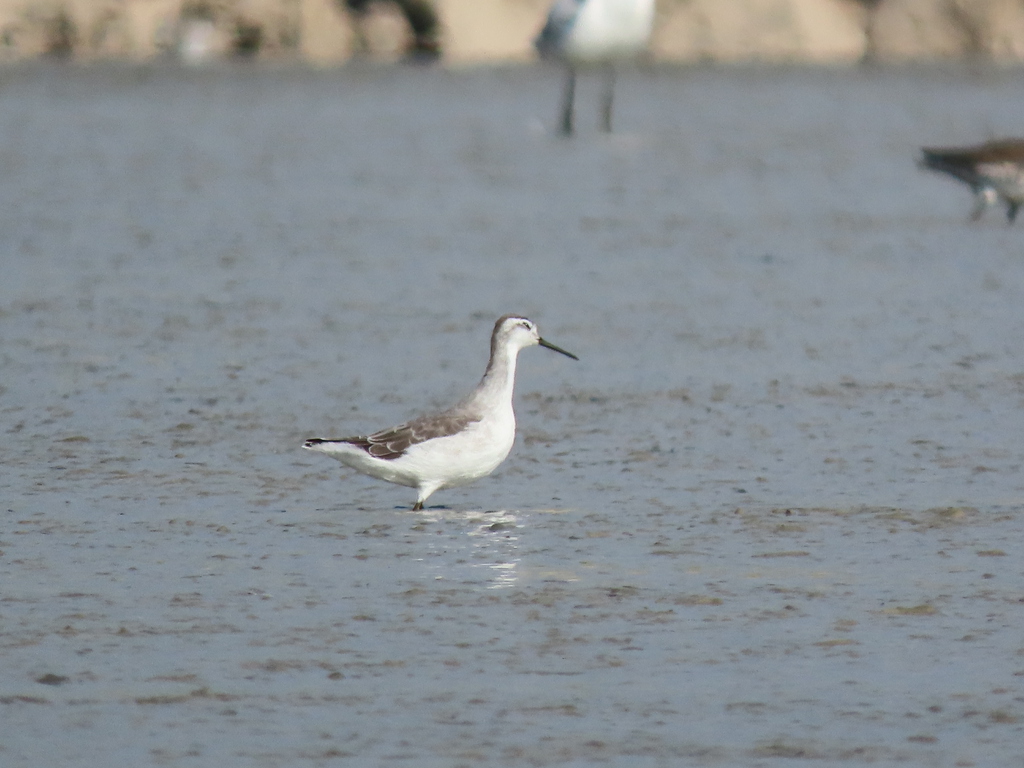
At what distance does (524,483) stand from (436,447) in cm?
88

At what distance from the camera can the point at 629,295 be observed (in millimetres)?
15016

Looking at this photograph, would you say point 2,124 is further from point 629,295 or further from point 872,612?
point 872,612

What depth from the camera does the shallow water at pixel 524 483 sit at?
6059 mm

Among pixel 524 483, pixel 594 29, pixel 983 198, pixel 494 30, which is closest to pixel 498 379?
pixel 524 483

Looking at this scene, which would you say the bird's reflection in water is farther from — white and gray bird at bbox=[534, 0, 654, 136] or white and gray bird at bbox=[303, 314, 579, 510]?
white and gray bird at bbox=[534, 0, 654, 136]

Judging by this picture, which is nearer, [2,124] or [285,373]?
[285,373]

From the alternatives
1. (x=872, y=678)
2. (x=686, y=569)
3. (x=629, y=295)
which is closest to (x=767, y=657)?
(x=872, y=678)

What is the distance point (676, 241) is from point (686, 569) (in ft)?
34.0

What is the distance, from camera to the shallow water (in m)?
6.06

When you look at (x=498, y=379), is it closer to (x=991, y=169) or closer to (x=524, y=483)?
(x=524, y=483)

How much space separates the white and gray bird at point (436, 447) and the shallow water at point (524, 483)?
0.20 metres

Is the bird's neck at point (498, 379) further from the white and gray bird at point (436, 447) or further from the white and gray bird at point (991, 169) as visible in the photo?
the white and gray bird at point (991, 169)

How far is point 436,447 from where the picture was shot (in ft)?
28.8

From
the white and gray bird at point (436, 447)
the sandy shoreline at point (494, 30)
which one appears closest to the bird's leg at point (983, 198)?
the white and gray bird at point (436, 447)
